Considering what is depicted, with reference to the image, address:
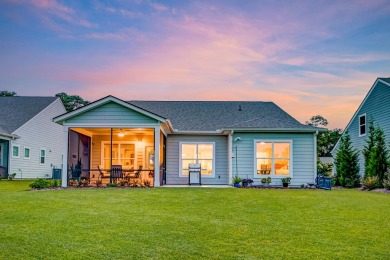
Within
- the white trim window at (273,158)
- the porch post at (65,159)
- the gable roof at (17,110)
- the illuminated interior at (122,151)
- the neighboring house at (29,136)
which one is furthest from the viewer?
the gable roof at (17,110)

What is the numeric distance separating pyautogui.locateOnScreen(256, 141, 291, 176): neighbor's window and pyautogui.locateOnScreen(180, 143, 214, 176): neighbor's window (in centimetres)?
251

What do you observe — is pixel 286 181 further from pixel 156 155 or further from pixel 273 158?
pixel 156 155

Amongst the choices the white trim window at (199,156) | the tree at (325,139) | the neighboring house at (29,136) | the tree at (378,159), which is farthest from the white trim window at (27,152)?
the tree at (325,139)

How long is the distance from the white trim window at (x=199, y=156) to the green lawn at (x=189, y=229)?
8.05 metres

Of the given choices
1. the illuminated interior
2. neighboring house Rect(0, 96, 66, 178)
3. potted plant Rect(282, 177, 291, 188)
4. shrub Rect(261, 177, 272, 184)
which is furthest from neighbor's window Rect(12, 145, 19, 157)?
potted plant Rect(282, 177, 291, 188)

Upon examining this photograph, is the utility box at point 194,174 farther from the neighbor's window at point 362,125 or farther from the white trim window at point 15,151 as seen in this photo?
the white trim window at point 15,151

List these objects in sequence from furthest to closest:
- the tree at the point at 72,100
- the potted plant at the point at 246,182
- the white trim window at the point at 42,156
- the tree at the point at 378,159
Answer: the tree at the point at 72,100
the white trim window at the point at 42,156
the tree at the point at 378,159
the potted plant at the point at 246,182

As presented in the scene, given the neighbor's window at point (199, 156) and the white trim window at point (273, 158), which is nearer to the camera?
the white trim window at point (273, 158)

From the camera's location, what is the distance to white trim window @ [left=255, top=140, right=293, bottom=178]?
1669cm

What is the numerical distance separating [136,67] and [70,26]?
4.65 m

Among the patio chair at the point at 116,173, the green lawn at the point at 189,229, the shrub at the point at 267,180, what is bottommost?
the green lawn at the point at 189,229

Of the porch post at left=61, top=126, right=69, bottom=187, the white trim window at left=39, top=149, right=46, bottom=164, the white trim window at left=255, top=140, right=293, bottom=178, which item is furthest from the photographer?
the white trim window at left=39, top=149, right=46, bottom=164

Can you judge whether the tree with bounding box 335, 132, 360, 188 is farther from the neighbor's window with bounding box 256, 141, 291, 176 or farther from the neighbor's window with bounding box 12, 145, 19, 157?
the neighbor's window with bounding box 12, 145, 19, 157

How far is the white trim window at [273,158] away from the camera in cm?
1669
